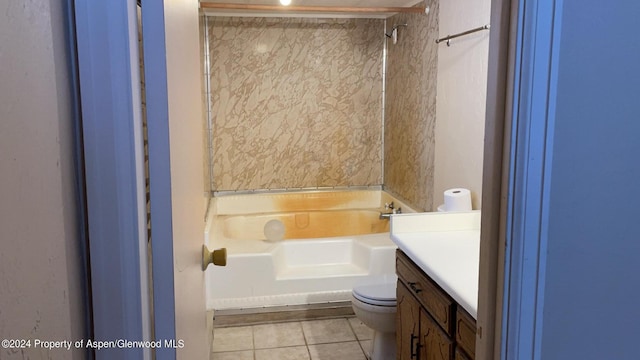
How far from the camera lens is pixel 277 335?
3.25 meters

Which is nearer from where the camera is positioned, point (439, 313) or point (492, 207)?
point (492, 207)

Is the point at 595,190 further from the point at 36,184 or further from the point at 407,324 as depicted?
the point at 407,324

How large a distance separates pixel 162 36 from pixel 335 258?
306 cm

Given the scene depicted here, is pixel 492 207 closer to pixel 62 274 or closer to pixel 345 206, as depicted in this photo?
pixel 62 274

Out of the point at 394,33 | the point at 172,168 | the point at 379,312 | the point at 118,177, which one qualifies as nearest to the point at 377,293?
the point at 379,312

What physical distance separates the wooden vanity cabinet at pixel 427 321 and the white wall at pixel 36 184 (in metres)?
1.27

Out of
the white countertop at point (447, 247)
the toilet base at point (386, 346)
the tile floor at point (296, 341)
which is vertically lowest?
the tile floor at point (296, 341)

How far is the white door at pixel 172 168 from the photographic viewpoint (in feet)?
2.65

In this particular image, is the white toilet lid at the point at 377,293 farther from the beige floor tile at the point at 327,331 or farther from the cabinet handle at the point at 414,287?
the beige floor tile at the point at 327,331

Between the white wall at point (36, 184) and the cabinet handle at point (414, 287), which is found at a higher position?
the white wall at point (36, 184)

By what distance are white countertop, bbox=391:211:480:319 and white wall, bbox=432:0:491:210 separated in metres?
0.42

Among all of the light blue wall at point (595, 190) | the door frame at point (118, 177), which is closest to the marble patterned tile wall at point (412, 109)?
the light blue wall at point (595, 190)

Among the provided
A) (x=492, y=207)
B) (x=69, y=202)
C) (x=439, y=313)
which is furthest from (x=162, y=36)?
(x=439, y=313)

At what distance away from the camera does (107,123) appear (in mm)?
734
